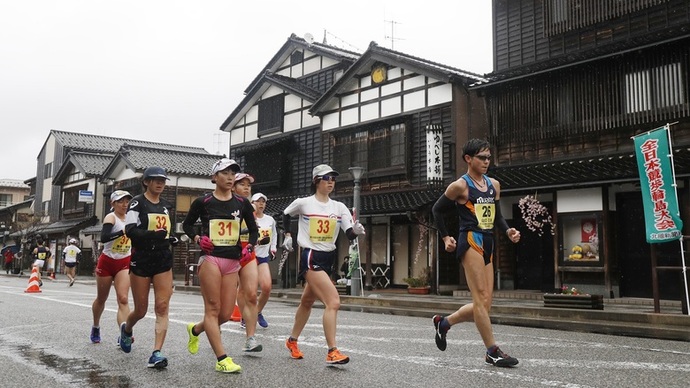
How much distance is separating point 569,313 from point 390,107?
12220mm

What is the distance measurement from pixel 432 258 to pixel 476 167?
13883 millimetres

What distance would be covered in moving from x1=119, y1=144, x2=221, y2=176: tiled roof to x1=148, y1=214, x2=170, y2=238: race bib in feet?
111

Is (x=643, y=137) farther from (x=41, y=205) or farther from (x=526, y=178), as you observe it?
(x=41, y=205)

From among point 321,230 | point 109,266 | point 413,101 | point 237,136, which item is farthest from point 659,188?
point 237,136

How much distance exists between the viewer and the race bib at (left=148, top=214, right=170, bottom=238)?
21.9 ft

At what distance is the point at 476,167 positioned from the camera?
21.2 feet

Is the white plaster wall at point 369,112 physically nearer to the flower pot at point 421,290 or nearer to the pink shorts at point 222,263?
the flower pot at point 421,290

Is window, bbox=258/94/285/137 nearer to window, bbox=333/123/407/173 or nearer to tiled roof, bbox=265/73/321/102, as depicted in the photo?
tiled roof, bbox=265/73/321/102

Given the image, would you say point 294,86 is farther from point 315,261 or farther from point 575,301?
point 315,261

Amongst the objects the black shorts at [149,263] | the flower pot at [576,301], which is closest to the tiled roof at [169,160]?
the flower pot at [576,301]

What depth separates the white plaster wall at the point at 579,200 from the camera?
646 inches

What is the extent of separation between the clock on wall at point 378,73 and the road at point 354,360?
49.1ft

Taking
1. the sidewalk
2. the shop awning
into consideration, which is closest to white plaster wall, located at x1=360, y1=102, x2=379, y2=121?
the sidewalk

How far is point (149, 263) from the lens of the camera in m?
6.58
